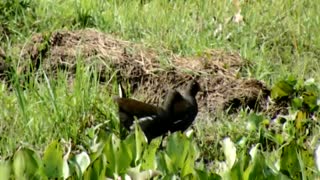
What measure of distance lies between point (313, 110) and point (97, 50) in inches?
58.5

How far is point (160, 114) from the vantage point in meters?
4.21

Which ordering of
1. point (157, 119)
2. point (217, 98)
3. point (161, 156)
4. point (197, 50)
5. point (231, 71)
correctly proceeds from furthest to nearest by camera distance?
point (197, 50) < point (231, 71) < point (217, 98) < point (157, 119) < point (161, 156)

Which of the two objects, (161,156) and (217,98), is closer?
(161,156)

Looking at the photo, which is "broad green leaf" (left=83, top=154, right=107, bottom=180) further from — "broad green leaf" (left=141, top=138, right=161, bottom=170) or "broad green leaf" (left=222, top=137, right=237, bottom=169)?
"broad green leaf" (left=222, top=137, right=237, bottom=169)

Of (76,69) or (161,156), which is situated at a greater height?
(161,156)

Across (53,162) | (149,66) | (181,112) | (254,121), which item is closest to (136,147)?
(53,162)

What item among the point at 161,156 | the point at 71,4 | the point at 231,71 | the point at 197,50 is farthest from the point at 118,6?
the point at 161,156

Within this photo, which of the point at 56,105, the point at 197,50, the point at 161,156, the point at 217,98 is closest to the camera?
the point at 161,156

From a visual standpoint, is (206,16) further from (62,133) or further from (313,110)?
A: (62,133)

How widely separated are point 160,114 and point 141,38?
6.09 feet

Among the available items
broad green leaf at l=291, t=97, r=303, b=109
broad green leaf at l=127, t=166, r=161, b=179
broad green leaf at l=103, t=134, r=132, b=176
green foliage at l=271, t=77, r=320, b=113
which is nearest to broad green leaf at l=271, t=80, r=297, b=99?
green foliage at l=271, t=77, r=320, b=113

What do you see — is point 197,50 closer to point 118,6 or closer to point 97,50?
point 97,50

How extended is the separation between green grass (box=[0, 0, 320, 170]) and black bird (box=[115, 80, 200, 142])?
0.32 metres

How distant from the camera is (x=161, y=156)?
8.81 ft
